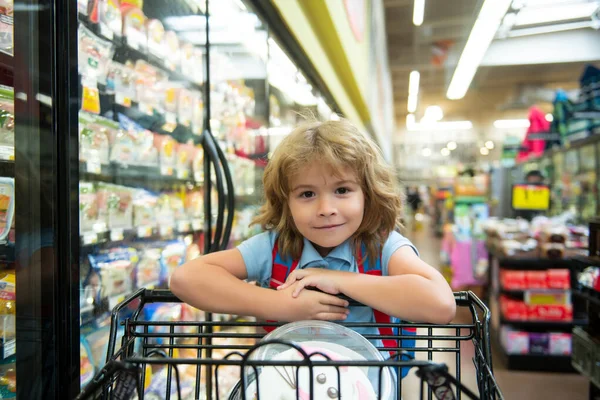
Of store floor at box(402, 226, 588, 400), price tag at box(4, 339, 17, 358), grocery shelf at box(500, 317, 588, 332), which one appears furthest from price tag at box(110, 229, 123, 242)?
grocery shelf at box(500, 317, 588, 332)

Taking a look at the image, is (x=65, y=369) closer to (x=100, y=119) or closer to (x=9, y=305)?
(x=9, y=305)

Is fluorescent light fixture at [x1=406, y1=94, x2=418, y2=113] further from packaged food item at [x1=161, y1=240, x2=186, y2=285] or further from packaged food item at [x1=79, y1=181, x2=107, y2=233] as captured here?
packaged food item at [x1=79, y1=181, x2=107, y2=233]

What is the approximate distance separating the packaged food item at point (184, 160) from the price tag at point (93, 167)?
0.68 meters

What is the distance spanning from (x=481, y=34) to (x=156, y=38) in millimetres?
3751

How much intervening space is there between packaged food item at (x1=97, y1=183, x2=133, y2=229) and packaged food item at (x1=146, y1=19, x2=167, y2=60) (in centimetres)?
68

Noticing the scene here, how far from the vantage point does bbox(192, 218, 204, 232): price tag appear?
2479 millimetres

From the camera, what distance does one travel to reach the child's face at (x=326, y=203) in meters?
A: 0.99

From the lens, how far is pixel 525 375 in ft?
12.0

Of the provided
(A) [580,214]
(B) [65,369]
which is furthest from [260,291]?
(A) [580,214]

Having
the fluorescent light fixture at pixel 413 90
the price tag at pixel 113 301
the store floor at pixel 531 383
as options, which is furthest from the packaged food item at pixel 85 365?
the fluorescent light fixture at pixel 413 90

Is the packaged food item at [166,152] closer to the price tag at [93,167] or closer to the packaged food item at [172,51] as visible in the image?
the packaged food item at [172,51]

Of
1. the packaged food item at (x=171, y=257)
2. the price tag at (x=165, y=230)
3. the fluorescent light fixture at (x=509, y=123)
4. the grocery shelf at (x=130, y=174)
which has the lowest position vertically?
the packaged food item at (x=171, y=257)

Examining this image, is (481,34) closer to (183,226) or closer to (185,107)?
(185,107)

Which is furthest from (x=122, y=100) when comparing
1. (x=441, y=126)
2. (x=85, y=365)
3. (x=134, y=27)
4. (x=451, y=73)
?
(x=441, y=126)
